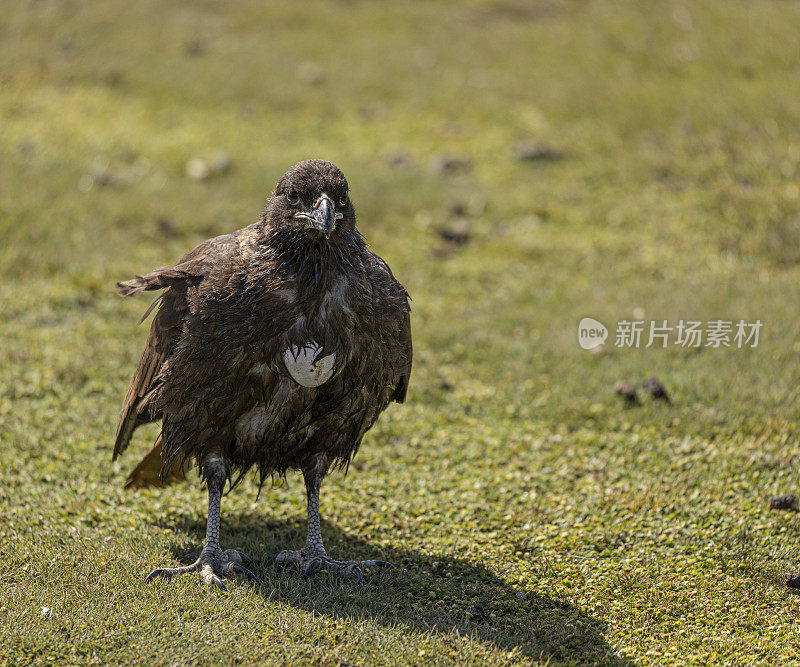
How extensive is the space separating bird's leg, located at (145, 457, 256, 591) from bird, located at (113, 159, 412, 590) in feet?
0.04

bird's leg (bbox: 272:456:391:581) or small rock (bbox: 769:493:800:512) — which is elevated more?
small rock (bbox: 769:493:800:512)

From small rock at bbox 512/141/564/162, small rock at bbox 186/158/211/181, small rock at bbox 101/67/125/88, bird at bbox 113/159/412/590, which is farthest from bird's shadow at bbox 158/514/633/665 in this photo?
small rock at bbox 101/67/125/88

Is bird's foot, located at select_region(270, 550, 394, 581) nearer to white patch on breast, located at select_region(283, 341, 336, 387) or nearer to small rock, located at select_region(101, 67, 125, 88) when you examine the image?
white patch on breast, located at select_region(283, 341, 336, 387)

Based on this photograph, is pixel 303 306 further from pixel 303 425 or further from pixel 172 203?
pixel 172 203

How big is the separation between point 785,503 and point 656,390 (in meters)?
2.25

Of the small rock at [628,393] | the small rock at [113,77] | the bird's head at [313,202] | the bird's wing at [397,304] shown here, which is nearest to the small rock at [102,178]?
the small rock at [113,77]

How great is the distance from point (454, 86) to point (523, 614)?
14722mm

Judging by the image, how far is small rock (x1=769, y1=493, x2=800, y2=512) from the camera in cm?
820

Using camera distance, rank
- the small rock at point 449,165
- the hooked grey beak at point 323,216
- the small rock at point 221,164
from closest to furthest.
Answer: the hooked grey beak at point 323,216 → the small rock at point 221,164 → the small rock at point 449,165

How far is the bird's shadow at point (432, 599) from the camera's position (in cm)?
643

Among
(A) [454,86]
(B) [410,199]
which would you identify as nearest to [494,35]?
(A) [454,86]

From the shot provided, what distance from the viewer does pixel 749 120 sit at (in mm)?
16688

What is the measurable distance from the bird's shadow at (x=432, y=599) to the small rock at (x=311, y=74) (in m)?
13.8

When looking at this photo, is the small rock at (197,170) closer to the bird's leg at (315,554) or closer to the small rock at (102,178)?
the small rock at (102,178)
